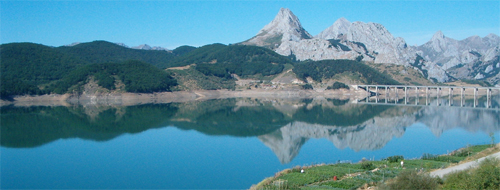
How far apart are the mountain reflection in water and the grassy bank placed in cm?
616

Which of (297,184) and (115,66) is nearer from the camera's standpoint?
(297,184)

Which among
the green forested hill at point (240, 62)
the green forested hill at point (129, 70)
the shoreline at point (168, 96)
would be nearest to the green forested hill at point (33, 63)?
the green forested hill at point (129, 70)

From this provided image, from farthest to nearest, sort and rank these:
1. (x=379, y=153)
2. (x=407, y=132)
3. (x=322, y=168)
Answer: (x=407, y=132) → (x=379, y=153) → (x=322, y=168)

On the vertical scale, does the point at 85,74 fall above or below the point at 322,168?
above

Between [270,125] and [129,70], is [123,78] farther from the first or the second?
[270,125]

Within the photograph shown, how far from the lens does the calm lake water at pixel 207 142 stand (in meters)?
24.1

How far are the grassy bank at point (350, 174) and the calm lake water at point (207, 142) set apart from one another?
3.10 meters

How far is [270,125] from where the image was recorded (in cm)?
4788

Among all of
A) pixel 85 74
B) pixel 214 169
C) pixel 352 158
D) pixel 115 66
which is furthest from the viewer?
pixel 115 66

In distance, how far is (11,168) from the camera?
26.4m

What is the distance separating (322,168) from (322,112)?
41.6 m

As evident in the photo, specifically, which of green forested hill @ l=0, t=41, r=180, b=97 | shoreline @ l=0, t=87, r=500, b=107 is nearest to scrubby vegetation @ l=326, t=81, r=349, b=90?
shoreline @ l=0, t=87, r=500, b=107

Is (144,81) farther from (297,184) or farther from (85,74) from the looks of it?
(297,184)

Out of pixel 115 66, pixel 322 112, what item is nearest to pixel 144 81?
pixel 115 66
